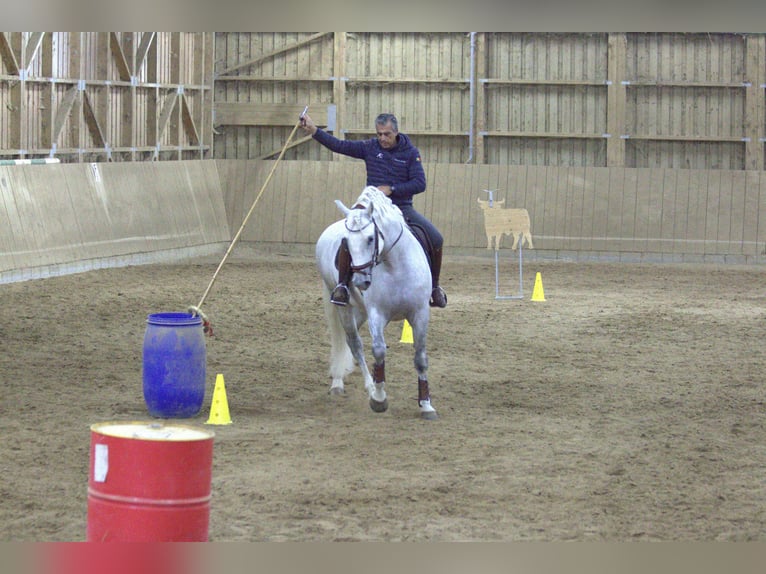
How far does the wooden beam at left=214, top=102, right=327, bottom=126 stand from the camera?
23.3 meters

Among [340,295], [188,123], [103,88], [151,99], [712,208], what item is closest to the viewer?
[340,295]

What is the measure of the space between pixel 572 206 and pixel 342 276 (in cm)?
1358

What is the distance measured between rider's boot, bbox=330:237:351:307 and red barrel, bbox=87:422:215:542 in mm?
4003

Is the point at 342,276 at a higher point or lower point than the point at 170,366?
higher

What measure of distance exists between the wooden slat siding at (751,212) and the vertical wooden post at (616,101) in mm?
2379

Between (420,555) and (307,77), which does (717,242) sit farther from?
(420,555)

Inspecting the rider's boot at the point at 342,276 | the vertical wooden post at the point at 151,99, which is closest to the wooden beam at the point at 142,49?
the vertical wooden post at the point at 151,99

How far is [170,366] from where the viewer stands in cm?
855

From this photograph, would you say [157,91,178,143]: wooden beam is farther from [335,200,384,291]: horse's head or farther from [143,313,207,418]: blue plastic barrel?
[335,200,384,291]: horse's head

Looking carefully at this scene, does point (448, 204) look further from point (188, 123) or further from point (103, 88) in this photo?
point (103, 88)

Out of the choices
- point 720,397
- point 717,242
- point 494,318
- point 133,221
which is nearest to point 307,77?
point 133,221

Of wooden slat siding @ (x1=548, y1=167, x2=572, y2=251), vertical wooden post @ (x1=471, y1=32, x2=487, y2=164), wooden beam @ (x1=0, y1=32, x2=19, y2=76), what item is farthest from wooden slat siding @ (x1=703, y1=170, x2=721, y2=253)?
wooden beam @ (x1=0, y1=32, x2=19, y2=76)

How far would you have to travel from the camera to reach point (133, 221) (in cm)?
1883

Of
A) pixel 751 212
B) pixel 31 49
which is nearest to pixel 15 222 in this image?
pixel 31 49
